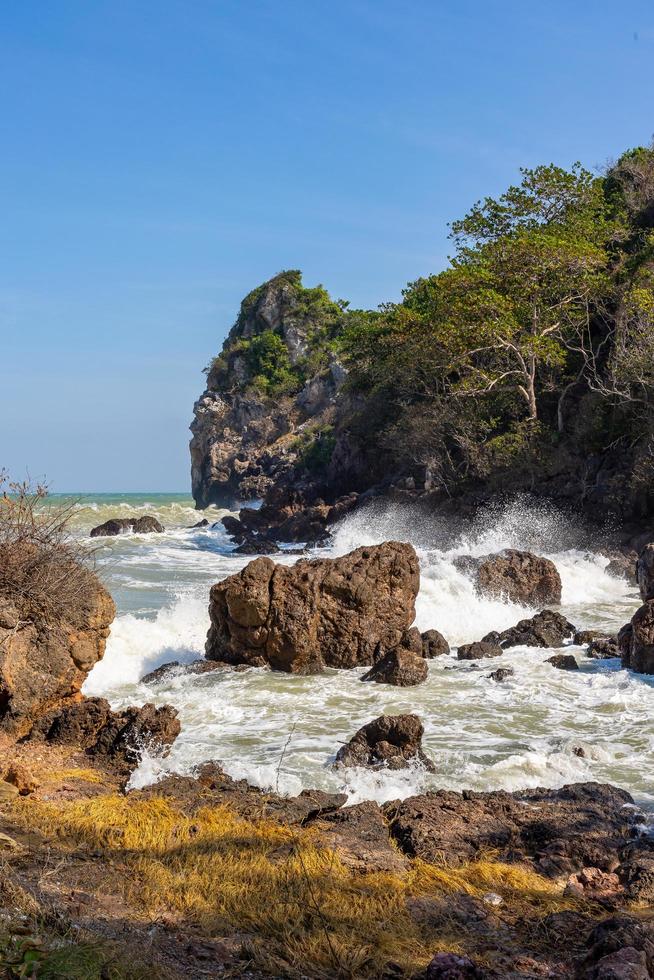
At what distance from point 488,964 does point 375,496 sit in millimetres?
32487

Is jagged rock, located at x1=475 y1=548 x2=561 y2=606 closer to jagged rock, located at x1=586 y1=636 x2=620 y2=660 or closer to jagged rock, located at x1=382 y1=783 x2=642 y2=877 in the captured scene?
jagged rock, located at x1=586 y1=636 x2=620 y2=660

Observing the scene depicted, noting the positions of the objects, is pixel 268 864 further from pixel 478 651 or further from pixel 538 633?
pixel 538 633

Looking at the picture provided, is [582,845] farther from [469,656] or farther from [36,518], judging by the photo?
[469,656]

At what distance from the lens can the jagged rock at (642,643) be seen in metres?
12.1

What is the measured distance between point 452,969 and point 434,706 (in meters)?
6.70

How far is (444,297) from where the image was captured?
33281 millimetres

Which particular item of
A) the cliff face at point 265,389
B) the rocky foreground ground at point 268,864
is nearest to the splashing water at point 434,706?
the rocky foreground ground at point 268,864

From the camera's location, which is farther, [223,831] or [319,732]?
[319,732]

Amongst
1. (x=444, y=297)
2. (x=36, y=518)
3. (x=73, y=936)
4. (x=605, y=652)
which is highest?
(x=444, y=297)

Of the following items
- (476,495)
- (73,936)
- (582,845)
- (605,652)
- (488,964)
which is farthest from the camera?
(476,495)

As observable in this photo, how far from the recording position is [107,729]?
820 cm

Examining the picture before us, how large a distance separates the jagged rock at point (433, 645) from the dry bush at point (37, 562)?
22.1ft

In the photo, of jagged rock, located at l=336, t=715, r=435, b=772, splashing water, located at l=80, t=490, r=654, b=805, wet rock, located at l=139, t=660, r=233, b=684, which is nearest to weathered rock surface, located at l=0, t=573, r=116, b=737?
splashing water, located at l=80, t=490, r=654, b=805

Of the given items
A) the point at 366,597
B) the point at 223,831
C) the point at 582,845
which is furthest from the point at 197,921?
the point at 366,597
